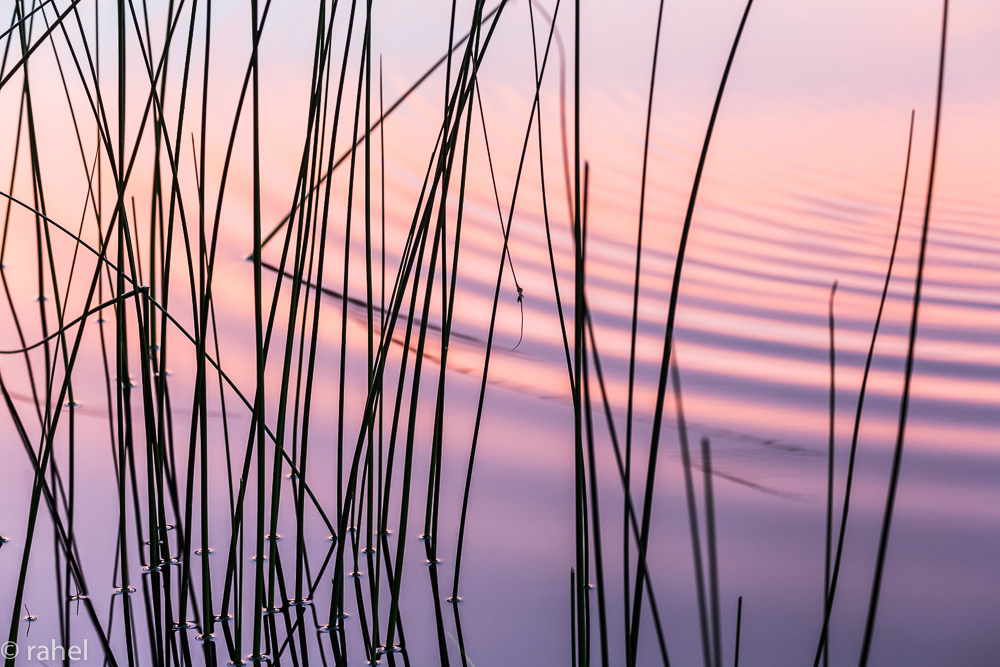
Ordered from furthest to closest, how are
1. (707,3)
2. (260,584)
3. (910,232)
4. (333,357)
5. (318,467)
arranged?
1. (707,3)
2. (910,232)
3. (333,357)
4. (318,467)
5. (260,584)

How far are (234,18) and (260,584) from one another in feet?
8.69

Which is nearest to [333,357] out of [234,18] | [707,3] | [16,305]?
[16,305]

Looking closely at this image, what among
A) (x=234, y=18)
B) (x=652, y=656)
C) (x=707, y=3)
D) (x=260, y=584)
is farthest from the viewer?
(x=707, y=3)

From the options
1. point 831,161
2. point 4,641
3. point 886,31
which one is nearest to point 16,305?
point 4,641

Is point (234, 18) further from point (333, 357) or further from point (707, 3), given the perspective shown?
point (333, 357)

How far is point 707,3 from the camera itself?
3.34 metres

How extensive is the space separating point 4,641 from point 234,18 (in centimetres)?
257

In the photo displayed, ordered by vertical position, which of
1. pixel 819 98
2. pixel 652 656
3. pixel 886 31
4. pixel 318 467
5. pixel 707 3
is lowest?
pixel 652 656

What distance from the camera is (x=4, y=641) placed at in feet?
1.70

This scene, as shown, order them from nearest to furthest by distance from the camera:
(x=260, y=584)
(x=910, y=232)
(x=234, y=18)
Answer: (x=260, y=584)
(x=910, y=232)
(x=234, y=18)

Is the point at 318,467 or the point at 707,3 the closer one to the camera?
the point at 318,467

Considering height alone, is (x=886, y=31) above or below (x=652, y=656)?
above

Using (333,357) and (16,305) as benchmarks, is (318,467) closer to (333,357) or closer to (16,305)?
(333,357)

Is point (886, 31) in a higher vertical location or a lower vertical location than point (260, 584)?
higher
